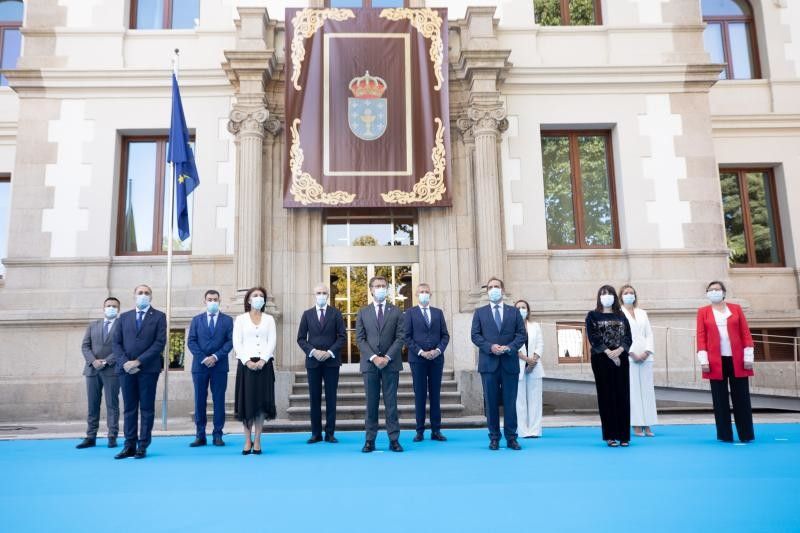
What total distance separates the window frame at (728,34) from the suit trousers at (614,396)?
10.8 m

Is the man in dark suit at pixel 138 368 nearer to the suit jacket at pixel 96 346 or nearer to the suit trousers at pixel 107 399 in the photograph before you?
the suit trousers at pixel 107 399

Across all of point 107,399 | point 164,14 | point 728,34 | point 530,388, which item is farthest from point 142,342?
point 728,34

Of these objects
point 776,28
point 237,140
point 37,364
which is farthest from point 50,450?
point 776,28

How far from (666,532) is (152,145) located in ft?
43.0

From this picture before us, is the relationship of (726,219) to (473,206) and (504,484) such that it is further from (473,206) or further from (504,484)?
(504,484)

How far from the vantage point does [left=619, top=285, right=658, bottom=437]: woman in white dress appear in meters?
8.89

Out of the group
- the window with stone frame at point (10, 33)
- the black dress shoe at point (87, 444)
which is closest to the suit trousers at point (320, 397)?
the black dress shoe at point (87, 444)

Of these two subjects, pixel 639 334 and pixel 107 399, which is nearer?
pixel 107 399

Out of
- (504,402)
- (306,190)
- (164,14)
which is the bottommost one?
(504,402)

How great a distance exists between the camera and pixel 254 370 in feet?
25.7

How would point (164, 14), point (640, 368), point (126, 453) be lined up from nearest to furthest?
1. point (126, 453)
2. point (640, 368)
3. point (164, 14)

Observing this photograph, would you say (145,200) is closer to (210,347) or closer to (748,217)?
(210,347)

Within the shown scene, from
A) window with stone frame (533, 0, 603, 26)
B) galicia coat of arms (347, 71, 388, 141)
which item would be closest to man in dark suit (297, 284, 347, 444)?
galicia coat of arms (347, 71, 388, 141)

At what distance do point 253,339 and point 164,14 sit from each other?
9.81 meters
